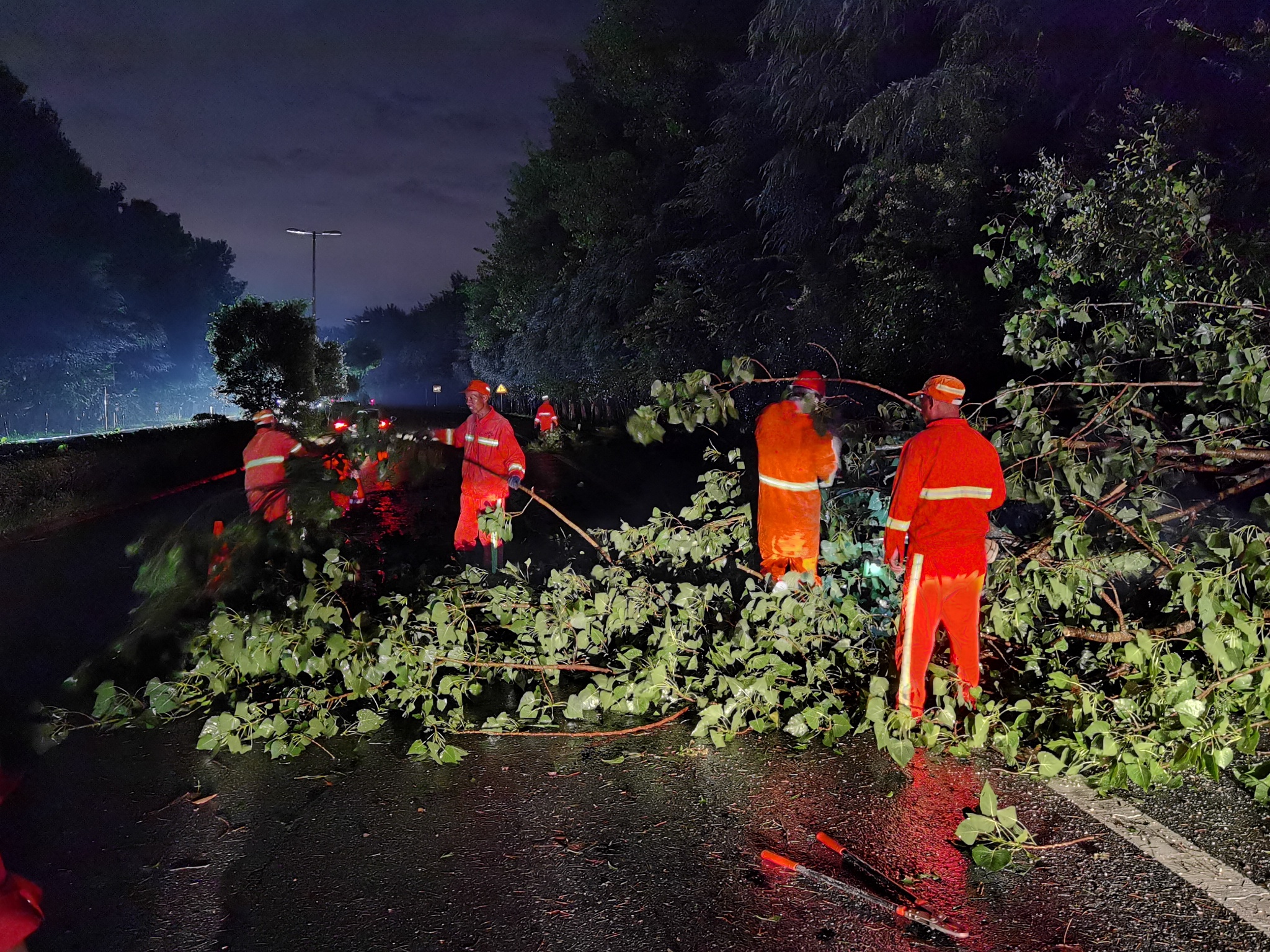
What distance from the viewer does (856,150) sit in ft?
48.5

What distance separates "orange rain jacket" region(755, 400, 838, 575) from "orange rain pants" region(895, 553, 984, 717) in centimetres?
119

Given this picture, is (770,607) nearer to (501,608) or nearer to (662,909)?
(501,608)

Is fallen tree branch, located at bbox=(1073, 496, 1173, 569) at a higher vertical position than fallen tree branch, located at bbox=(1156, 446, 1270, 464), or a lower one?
lower

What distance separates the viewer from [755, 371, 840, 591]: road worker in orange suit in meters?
5.37

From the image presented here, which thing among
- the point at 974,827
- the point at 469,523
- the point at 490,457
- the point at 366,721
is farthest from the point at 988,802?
the point at 469,523

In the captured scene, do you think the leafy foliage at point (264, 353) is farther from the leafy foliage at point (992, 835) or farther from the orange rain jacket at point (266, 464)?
the leafy foliage at point (992, 835)

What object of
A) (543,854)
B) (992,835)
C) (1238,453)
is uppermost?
(1238,453)

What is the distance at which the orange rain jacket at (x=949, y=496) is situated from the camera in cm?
420

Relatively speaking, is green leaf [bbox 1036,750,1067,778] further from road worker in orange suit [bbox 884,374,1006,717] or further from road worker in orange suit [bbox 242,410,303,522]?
road worker in orange suit [bbox 242,410,303,522]

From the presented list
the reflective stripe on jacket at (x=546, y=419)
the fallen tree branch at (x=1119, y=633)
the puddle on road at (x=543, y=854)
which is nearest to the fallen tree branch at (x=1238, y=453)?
the fallen tree branch at (x=1119, y=633)

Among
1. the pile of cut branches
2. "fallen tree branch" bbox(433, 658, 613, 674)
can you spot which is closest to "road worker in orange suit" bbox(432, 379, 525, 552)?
the pile of cut branches

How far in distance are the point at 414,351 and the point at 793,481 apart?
128990 mm

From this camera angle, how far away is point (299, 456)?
27.6 feet

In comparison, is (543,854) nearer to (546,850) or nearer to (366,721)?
(546,850)
